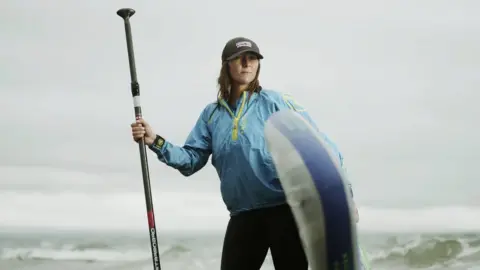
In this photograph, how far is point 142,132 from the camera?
3.24 m

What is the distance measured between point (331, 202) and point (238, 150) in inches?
23.0

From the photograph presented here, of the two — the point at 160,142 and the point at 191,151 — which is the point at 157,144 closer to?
the point at 160,142

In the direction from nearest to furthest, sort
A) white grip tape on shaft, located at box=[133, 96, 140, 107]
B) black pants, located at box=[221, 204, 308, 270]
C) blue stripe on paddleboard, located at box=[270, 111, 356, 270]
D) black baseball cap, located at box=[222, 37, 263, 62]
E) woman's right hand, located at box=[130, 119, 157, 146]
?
blue stripe on paddleboard, located at box=[270, 111, 356, 270] → black pants, located at box=[221, 204, 308, 270] → black baseball cap, located at box=[222, 37, 263, 62] → woman's right hand, located at box=[130, 119, 157, 146] → white grip tape on shaft, located at box=[133, 96, 140, 107]

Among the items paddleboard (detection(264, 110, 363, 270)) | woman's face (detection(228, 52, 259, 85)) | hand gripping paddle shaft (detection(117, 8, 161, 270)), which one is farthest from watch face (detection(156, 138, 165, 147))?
paddleboard (detection(264, 110, 363, 270))

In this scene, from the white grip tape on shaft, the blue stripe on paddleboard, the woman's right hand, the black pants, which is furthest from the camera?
the white grip tape on shaft

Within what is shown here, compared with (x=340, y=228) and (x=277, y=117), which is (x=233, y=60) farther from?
(x=340, y=228)

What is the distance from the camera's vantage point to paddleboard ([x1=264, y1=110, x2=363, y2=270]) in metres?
2.51

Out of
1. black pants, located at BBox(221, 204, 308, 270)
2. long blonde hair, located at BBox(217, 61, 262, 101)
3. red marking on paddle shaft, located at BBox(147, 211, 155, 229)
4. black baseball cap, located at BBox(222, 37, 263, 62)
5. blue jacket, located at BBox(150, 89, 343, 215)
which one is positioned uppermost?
black baseball cap, located at BBox(222, 37, 263, 62)

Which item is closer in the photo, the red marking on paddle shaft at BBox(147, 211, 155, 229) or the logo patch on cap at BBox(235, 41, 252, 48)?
the logo patch on cap at BBox(235, 41, 252, 48)

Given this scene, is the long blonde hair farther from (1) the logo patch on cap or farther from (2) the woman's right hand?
(2) the woman's right hand

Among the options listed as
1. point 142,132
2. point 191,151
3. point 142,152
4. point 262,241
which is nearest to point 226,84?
point 191,151

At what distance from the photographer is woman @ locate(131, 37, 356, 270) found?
2.92 metres

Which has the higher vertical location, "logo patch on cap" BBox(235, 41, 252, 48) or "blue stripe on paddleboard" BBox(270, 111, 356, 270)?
"logo patch on cap" BBox(235, 41, 252, 48)

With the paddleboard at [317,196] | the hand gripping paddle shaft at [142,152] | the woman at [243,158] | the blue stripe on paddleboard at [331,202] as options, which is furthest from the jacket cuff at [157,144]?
the blue stripe on paddleboard at [331,202]
